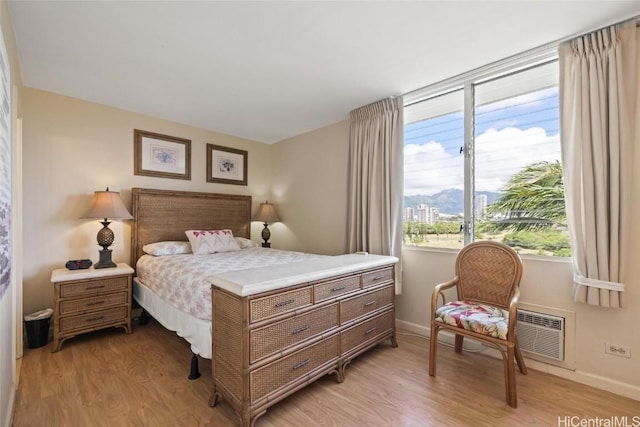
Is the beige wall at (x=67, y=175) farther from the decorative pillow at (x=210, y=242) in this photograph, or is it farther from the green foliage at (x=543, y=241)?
the green foliage at (x=543, y=241)

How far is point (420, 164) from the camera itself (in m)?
2.99

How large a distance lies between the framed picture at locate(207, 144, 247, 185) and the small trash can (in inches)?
89.3

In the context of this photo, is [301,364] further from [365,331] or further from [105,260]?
[105,260]

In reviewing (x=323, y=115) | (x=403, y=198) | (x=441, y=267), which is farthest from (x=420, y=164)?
(x=323, y=115)

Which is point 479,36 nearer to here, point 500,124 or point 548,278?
point 500,124

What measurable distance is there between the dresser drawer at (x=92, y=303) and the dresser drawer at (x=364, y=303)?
232 cm

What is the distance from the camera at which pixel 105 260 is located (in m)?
2.94

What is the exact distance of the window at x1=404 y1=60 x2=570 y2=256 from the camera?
2223mm

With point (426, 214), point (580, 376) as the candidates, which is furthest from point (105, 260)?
point (580, 376)

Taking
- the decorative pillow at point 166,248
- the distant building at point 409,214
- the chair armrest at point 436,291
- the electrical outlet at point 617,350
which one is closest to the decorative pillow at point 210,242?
the decorative pillow at point 166,248

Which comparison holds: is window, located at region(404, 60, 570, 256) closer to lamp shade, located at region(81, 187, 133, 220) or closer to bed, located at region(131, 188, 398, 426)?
bed, located at region(131, 188, 398, 426)

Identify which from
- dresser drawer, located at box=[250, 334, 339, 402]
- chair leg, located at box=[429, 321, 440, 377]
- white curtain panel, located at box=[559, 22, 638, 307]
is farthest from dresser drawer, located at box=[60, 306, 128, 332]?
white curtain panel, located at box=[559, 22, 638, 307]

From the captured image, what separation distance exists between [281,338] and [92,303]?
7.23 ft

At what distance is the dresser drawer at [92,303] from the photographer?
8.41 ft
